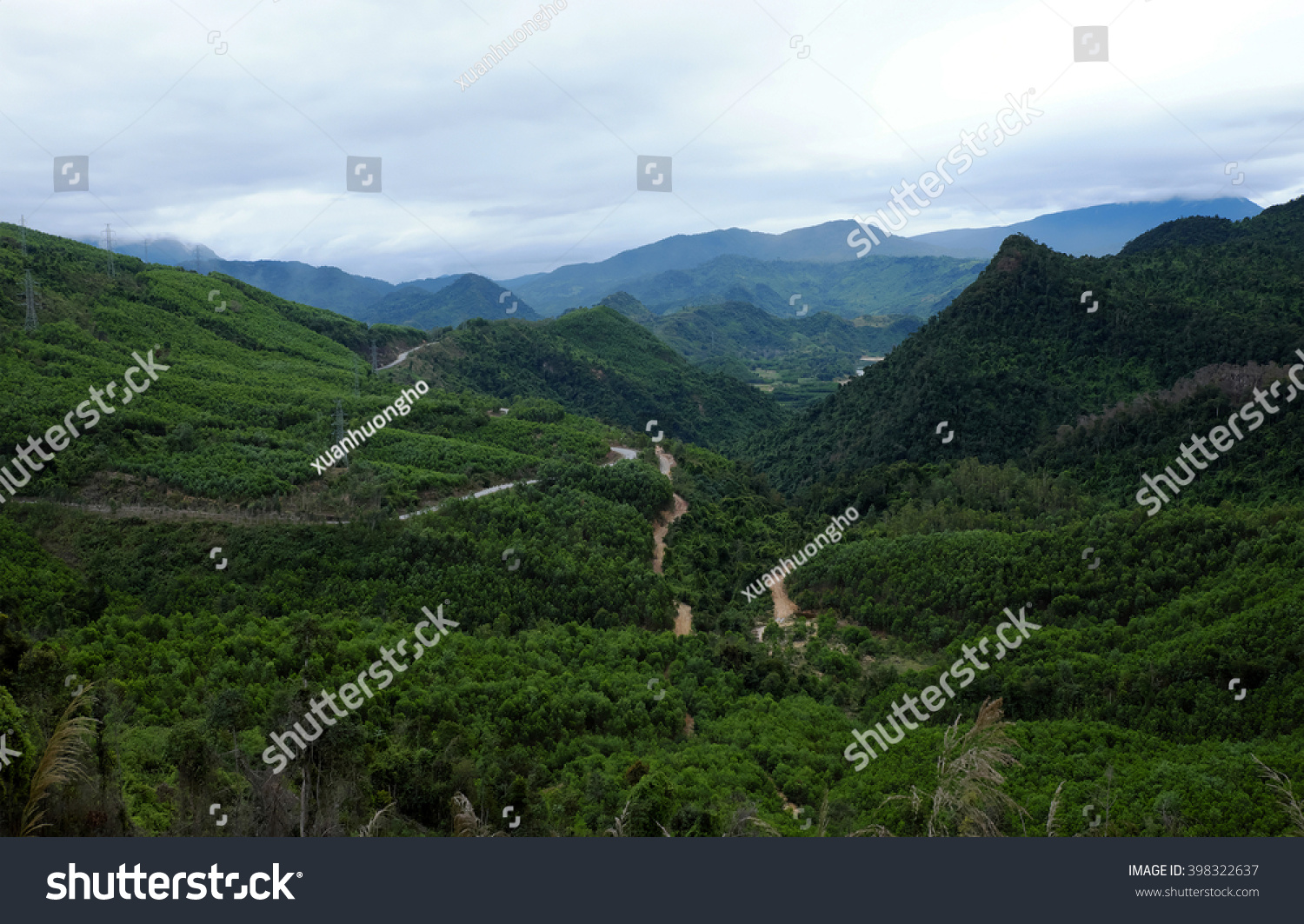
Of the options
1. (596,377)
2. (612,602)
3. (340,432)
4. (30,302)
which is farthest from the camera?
(596,377)

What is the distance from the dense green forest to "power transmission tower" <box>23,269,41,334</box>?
100cm

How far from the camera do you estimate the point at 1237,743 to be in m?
24.6

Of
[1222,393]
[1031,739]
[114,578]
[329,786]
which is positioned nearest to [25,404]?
[114,578]

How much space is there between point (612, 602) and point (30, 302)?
163 ft

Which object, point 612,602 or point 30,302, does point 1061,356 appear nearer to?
point 612,602

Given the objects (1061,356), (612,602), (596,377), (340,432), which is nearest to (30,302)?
(340,432)

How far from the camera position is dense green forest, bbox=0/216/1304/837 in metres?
19.1

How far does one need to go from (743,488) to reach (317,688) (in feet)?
155

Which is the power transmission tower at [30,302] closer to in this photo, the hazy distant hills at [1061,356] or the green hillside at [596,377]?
the green hillside at [596,377]

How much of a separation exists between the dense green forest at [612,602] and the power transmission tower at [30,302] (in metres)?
1.00

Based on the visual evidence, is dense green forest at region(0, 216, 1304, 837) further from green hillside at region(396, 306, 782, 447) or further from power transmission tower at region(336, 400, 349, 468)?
green hillside at region(396, 306, 782, 447)

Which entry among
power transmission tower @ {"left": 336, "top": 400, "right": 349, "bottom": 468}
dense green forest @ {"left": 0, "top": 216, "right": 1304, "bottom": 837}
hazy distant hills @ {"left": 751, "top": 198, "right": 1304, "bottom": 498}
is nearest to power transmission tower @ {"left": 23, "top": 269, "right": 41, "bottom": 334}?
dense green forest @ {"left": 0, "top": 216, "right": 1304, "bottom": 837}

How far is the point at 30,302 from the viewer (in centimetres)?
5778

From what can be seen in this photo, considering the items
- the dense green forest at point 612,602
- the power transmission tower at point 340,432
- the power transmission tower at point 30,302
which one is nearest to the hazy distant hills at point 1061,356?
the dense green forest at point 612,602
